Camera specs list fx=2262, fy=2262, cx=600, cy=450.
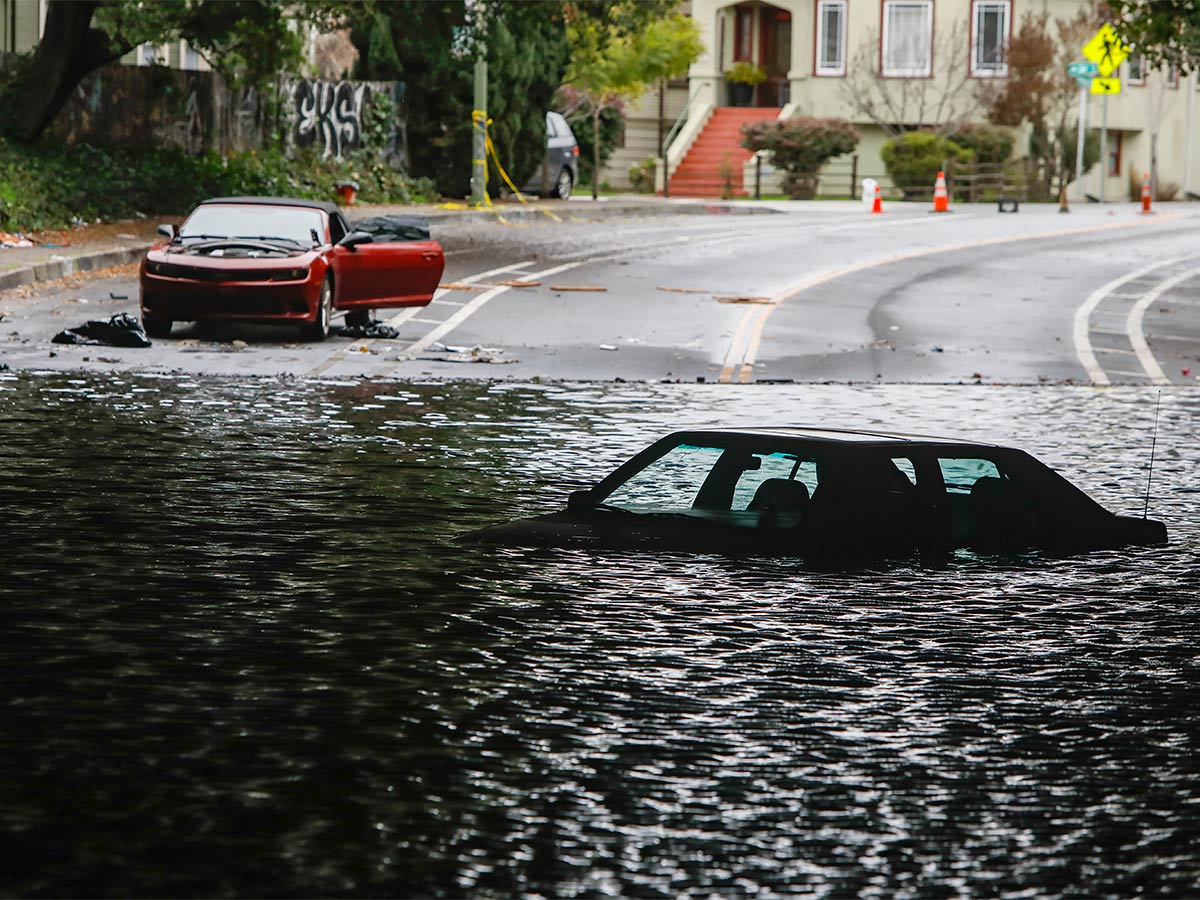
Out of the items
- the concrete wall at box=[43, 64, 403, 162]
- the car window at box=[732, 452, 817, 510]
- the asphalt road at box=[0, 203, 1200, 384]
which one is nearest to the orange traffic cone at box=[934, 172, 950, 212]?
the asphalt road at box=[0, 203, 1200, 384]

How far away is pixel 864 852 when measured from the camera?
636 centimetres

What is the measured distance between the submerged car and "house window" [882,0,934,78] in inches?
2149

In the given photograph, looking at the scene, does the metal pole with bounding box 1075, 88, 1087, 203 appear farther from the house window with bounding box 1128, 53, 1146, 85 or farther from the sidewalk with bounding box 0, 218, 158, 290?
the sidewalk with bounding box 0, 218, 158, 290

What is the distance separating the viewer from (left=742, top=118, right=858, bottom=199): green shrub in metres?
60.4

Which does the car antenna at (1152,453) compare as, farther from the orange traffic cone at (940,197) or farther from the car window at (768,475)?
the orange traffic cone at (940,197)

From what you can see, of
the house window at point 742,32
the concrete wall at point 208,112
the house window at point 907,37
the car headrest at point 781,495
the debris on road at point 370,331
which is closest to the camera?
the car headrest at point 781,495

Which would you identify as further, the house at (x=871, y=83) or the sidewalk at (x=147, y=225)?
the house at (x=871, y=83)

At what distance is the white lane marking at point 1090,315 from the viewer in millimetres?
22422

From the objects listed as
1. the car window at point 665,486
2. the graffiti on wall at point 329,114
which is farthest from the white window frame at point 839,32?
the car window at point 665,486

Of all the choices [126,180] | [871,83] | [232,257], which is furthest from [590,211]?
[232,257]

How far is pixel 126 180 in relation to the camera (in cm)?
3641

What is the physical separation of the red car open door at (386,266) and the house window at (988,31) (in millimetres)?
42587

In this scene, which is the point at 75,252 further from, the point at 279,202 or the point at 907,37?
the point at 907,37

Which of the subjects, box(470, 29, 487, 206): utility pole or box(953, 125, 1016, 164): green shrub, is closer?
box(470, 29, 487, 206): utility pole
